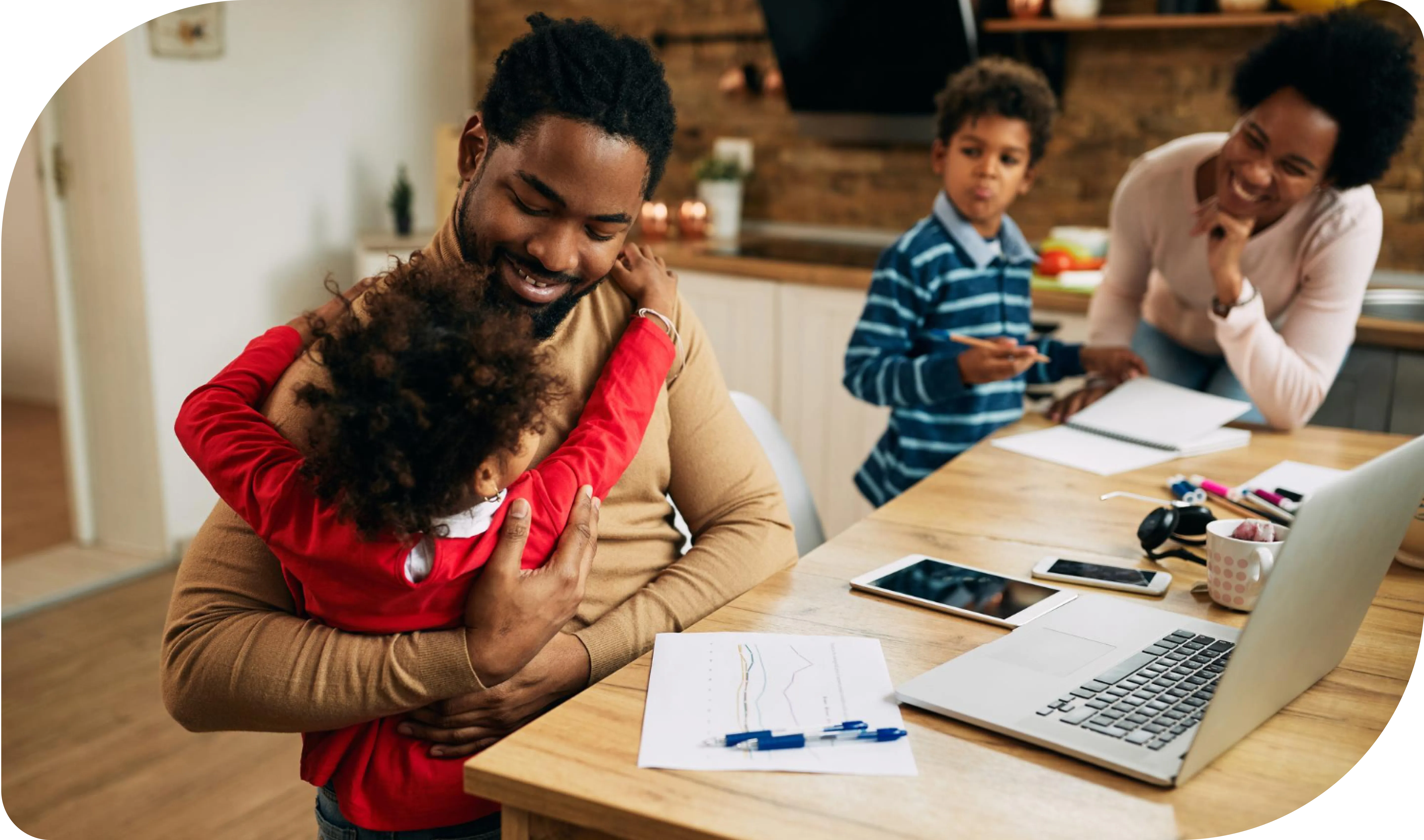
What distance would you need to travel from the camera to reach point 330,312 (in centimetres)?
123

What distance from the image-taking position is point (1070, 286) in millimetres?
3000

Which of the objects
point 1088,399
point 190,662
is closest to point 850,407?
point 1088,399

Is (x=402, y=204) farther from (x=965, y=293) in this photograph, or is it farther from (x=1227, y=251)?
(x=1227, y=251)

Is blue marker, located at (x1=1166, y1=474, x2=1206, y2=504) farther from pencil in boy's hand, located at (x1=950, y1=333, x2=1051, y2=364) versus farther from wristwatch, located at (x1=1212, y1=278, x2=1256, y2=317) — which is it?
wristwatch, located at (x1=1212, y1=278, x2=1256, y2=317)

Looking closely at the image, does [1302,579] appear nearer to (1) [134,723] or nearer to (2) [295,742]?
(2) [295,742]

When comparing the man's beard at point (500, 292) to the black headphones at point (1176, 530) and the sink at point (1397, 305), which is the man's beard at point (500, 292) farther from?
the sink at point (1397, 305)

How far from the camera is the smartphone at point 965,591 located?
1222 millimetres

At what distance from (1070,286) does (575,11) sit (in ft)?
7.54

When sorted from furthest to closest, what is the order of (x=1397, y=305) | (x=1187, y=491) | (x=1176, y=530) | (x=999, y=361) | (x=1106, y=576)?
(x=1397, y=305), (x=999, y=361), (x=1187, y=491), (x=1176, y=530), (x=1106, y=576)

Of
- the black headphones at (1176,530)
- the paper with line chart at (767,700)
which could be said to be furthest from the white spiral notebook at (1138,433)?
the paper with line chart at (767,700)

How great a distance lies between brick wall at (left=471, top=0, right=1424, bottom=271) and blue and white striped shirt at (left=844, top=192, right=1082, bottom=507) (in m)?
1.29

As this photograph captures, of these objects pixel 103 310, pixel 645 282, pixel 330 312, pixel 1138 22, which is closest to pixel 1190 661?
pixel 645 282

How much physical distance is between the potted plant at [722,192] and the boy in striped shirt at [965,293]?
1766 millimetres

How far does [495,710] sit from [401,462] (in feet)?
1.07
